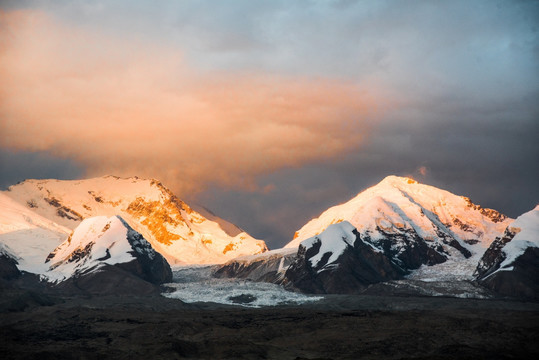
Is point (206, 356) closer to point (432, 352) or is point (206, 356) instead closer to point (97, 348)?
point (97, 348)

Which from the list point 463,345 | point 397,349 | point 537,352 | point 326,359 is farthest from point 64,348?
point 537,352

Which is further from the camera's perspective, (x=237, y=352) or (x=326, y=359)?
(x=237, y=352)

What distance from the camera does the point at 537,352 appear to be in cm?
19350

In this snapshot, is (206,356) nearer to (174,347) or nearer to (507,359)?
(174,347)

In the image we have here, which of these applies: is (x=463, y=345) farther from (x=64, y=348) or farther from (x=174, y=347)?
(x=64, y=348)

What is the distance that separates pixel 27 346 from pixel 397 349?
9870cm

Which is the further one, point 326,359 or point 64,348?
point 64,348

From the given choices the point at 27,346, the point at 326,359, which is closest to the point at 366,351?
the point at 326,359

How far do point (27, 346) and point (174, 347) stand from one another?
39.6m

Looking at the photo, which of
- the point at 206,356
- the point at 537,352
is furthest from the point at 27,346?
the point at 537,352

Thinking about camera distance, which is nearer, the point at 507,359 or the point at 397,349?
the point at 507,359

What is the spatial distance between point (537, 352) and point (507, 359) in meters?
17.8

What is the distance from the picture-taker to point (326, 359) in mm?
176250

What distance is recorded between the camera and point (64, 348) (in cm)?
19575
